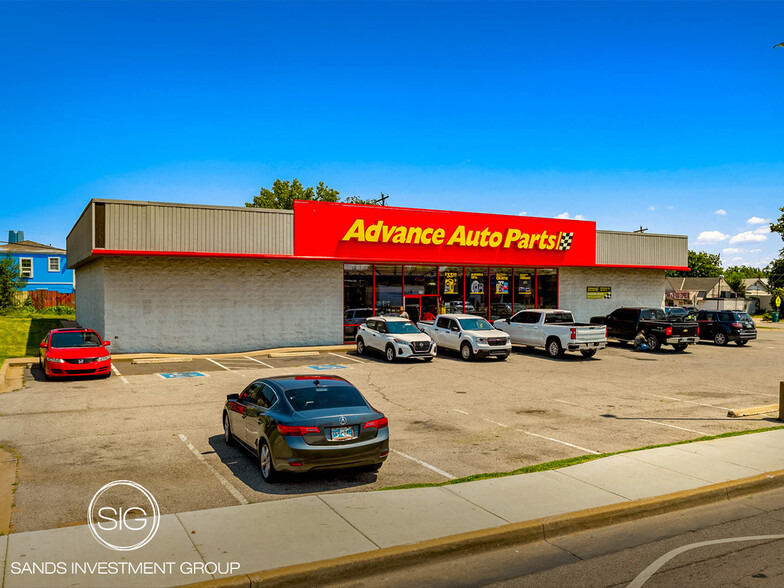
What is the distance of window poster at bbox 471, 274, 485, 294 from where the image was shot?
32812 millimetres

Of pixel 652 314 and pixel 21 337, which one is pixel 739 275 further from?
pixel 21 337

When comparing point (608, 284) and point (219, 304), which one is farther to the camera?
point (608, 284)

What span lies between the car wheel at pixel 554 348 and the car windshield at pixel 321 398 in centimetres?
1775

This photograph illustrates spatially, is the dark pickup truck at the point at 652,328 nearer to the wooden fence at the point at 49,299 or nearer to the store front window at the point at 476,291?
the store front window at the point at 476,291

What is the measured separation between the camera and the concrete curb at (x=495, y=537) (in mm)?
5773

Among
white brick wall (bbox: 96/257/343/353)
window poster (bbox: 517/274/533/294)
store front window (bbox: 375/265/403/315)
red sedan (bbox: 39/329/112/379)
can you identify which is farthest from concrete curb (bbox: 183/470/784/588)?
window poster (bbox: 517/274/533/294)

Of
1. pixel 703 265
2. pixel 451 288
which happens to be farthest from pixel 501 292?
pixel 703 265

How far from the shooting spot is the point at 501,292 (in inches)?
1337

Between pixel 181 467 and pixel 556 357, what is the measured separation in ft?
63.3

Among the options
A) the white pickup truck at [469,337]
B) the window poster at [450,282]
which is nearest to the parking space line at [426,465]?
the white pickup truck at [469,337]

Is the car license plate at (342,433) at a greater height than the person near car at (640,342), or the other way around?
the car license plate at (342,433)

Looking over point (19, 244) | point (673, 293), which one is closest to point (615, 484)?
point (19, 244)

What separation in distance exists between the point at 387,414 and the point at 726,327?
25.2m

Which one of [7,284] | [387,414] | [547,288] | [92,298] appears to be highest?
[7,284]
